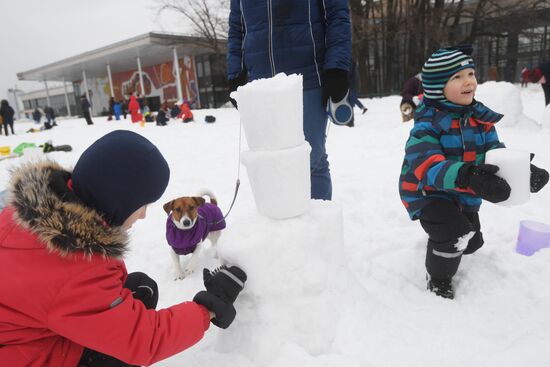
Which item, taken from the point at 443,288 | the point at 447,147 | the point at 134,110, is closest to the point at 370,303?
the point at 443,288

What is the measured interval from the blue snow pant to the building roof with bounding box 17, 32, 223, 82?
22.5 m

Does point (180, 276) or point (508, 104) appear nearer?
point (180, 276)

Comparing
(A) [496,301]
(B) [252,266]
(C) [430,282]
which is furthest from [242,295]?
(A) [496,301]

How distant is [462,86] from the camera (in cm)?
197

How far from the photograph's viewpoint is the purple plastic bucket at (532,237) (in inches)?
91.1

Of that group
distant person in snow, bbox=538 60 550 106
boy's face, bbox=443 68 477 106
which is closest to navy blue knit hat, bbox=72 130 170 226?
boy's face, bbox=443 68 477 106

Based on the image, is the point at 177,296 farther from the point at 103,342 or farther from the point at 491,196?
the point at 491,196

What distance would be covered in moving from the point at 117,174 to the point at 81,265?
308 mm

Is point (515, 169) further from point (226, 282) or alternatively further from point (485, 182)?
point (226, 282)

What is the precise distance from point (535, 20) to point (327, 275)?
22628 millimetres

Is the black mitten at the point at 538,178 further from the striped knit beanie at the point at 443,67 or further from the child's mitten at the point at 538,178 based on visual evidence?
the striped knit beanie at the point at 443,67

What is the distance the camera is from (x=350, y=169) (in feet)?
16.4

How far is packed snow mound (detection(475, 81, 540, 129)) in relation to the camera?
19.8 ft

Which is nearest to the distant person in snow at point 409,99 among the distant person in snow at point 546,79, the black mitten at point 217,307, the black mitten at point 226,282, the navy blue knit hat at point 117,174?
the distant person in snow at point 546,79
